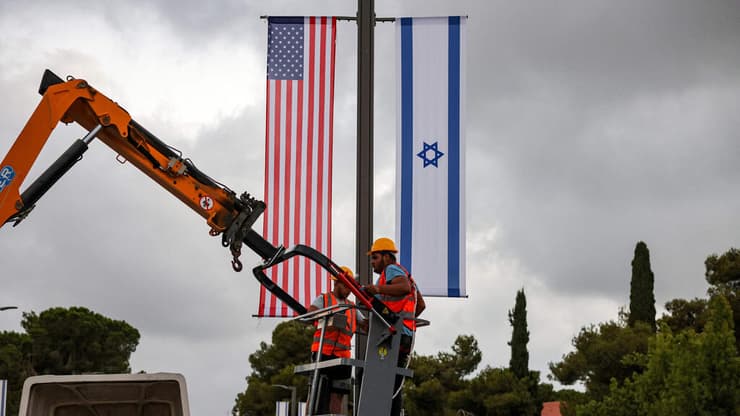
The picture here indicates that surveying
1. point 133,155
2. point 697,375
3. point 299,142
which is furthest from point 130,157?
point 697,375

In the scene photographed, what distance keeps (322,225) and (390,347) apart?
15.9 ft

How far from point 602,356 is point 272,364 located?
73.1 ft

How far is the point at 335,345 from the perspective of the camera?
38.5 feet

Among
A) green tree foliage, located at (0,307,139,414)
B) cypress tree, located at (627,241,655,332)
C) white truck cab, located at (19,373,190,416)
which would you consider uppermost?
cypress tree, located at (627,241,655,332)

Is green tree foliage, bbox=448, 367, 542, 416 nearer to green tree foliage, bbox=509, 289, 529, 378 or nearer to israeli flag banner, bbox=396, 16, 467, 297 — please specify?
green tree foliage, bbox=509, 289, 529, 378

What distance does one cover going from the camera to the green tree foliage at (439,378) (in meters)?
55.0

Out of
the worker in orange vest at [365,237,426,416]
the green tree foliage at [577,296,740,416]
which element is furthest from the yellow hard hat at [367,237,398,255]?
the green tree foliage at [577,296,740,416]

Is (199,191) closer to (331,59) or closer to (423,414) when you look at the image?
(331,59)

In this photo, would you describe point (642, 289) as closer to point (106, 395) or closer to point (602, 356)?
point (602, 356)

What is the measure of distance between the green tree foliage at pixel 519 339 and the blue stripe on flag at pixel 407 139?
44.8 m

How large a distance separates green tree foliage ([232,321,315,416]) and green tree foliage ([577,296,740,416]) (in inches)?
1105

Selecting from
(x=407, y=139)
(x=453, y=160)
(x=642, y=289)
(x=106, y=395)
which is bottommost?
(x=106, y=395)

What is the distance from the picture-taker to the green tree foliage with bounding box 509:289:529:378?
57375mm

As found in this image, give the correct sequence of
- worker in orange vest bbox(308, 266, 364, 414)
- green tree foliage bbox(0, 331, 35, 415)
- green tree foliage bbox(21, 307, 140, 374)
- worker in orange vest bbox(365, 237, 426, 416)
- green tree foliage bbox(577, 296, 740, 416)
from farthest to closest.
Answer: green tree foliage bbox(21, 307, 140, 374)
green tree foliage bbox(0, 331, 35, 415)
green tree foliage bbox(577, 296, 740, 416)
worker in orange vest bbox(365, 237, 426, 416)
worker in orange vest bbox(308, 266, 364, 414)
